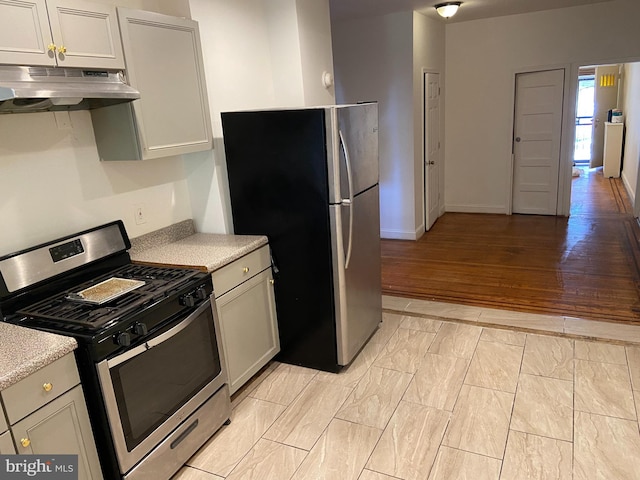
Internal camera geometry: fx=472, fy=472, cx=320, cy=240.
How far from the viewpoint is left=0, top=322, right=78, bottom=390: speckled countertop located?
1.52 metres

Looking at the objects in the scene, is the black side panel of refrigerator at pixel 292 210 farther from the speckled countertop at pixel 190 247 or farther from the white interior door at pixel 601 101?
the white interior door at pixel 601 101

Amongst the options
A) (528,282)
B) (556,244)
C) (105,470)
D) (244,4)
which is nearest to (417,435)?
(105,470)

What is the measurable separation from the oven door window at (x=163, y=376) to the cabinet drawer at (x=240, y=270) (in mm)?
188

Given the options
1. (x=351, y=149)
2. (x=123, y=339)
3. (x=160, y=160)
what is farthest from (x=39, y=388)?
(x=351, y=149)

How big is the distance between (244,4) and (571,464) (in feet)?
10.4

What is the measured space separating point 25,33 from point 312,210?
1536mm

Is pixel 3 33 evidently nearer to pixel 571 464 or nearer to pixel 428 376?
pixel 428 376

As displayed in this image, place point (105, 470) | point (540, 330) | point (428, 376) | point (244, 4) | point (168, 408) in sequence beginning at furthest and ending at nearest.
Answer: point (540, 330) < point (244, 4) < point (428, 376) < point (168, 408) < point (105, 470)

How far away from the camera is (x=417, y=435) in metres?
2.37

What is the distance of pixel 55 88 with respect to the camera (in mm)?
1833

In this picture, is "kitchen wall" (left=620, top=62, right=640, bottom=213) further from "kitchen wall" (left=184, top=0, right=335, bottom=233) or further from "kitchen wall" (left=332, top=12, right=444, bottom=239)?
"kitchen wall" (left=184, top=0, right=335, bottom=233)

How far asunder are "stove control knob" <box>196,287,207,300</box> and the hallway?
222 cm

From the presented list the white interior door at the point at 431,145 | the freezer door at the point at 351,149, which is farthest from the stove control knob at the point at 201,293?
the white interior door at the point at 431,145

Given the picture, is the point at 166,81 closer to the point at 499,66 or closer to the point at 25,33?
the point at 25,33
